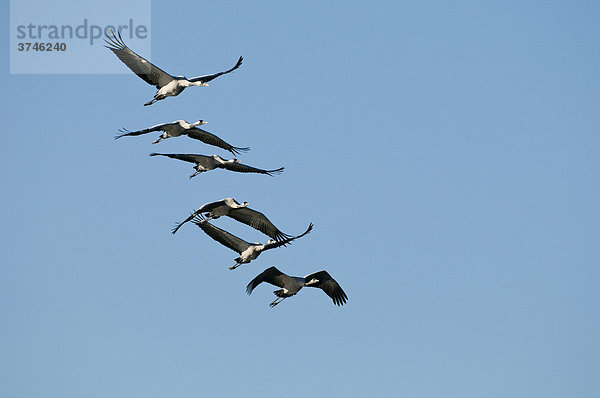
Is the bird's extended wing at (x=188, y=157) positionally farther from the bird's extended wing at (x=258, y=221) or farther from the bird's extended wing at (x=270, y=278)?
the bird's extended wing at (x=270, y=278)

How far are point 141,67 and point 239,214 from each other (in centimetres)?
801

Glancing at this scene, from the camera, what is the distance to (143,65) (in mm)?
67375

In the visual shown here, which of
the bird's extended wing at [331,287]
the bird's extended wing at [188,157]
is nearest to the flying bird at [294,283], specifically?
the bird's extended wing at [331,287]

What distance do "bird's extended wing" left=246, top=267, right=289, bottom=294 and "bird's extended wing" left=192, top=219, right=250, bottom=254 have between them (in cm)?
188

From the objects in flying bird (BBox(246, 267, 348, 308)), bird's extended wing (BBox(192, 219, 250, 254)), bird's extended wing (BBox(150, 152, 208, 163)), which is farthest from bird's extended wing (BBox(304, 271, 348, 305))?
bird's extended wing (BBox(150, 152, 208, 163))

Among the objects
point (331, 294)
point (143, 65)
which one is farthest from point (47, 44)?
point (331, 294)

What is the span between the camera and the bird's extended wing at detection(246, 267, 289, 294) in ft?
222

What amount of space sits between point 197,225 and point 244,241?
89.9 inches

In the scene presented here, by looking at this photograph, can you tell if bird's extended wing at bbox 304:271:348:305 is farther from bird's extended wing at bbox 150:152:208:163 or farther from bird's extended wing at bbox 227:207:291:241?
bird's extended wing at bbox 150:152:208:163

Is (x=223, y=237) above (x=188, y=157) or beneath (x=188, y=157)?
beneath

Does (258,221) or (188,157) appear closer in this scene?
(188,157)

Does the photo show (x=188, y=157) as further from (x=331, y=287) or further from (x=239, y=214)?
(x=331, y=287)

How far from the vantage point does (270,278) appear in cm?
6894

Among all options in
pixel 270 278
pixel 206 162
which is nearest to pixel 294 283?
pixel 270 278
